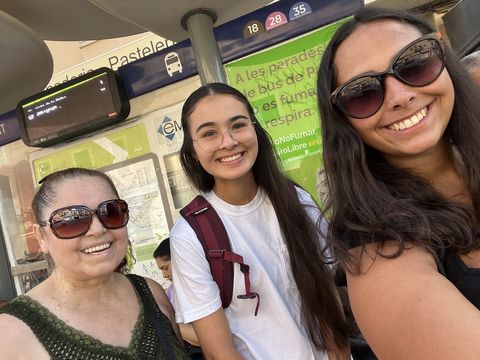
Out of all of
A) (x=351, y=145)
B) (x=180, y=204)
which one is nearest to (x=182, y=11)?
(x=180, y=204)

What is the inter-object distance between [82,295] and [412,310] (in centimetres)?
121

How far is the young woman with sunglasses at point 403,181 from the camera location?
3.05ft

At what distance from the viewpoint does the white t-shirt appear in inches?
66.9

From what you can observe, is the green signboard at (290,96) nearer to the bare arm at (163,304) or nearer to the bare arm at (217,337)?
the bare arm at (163,304)

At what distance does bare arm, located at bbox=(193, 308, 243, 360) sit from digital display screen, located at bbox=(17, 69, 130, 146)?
2389 mm

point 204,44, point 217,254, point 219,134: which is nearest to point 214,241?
point 217,254

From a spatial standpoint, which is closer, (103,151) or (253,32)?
(253,32)

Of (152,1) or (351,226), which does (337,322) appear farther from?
(152,1)

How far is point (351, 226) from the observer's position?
112 cm

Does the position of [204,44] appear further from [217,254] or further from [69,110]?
[217,254]

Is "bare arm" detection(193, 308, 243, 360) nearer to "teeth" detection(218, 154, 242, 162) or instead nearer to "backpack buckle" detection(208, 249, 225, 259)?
"backpack buckle" detection(208, 249, 225, 259)

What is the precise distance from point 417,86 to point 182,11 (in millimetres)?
2139

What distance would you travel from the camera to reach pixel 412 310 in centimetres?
92

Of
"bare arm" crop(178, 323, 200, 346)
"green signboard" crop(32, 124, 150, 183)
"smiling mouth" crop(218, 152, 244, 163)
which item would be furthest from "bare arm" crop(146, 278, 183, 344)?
"green signboard" crop(32, 124, 150, 183)
